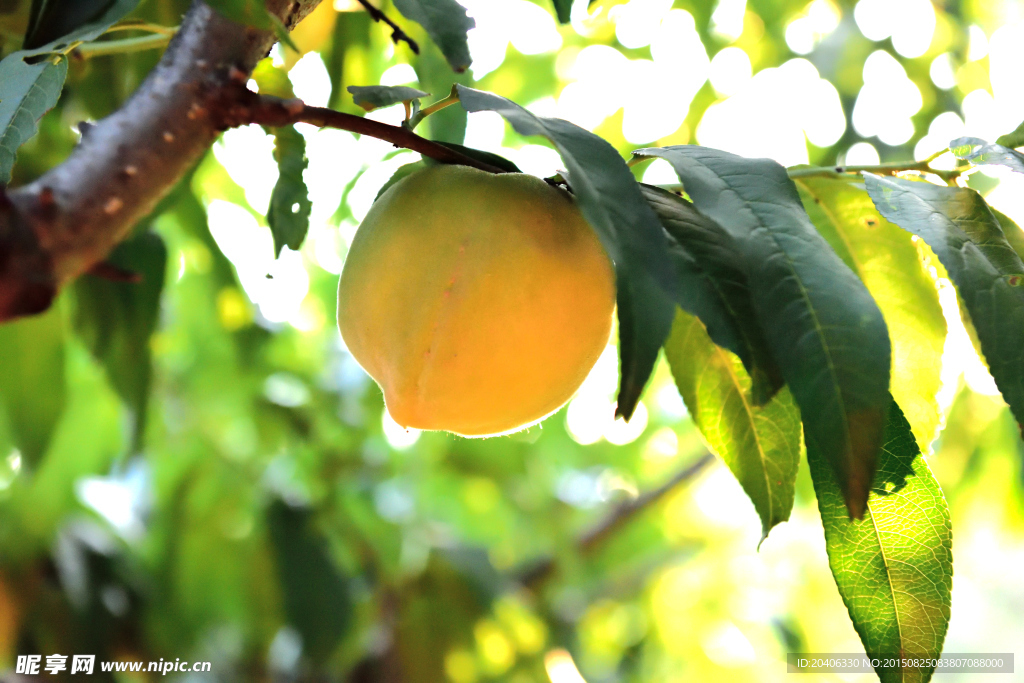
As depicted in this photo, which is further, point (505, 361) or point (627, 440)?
point (627, 440)

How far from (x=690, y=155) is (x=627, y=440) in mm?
1605

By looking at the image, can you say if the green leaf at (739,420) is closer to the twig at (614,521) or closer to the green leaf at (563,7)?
the green leaf at (563,7)

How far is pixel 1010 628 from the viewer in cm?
833

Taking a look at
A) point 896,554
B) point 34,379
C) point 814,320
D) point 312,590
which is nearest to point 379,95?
point 814,320

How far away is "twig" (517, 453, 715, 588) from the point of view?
1.72 metres

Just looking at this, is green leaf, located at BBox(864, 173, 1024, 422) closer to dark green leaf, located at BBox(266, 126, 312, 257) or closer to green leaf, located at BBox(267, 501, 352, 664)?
dark green leaf, located at BBox(266, 126, 312, 257)

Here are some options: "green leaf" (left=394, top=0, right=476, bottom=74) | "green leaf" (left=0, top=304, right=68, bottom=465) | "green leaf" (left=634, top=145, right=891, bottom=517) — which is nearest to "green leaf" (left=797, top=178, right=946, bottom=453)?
"green leaf" (left=634, top=145, right=891, bottom=517)

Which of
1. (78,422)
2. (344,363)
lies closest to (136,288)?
(78,422)

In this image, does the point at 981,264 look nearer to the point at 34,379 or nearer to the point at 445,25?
the point at 445,25

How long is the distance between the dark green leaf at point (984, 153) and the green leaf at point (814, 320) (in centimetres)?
14

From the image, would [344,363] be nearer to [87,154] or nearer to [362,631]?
[362,631]

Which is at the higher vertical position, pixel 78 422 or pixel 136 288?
pixel 136 288

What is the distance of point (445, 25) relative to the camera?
46cm

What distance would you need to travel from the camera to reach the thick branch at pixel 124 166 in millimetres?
307
